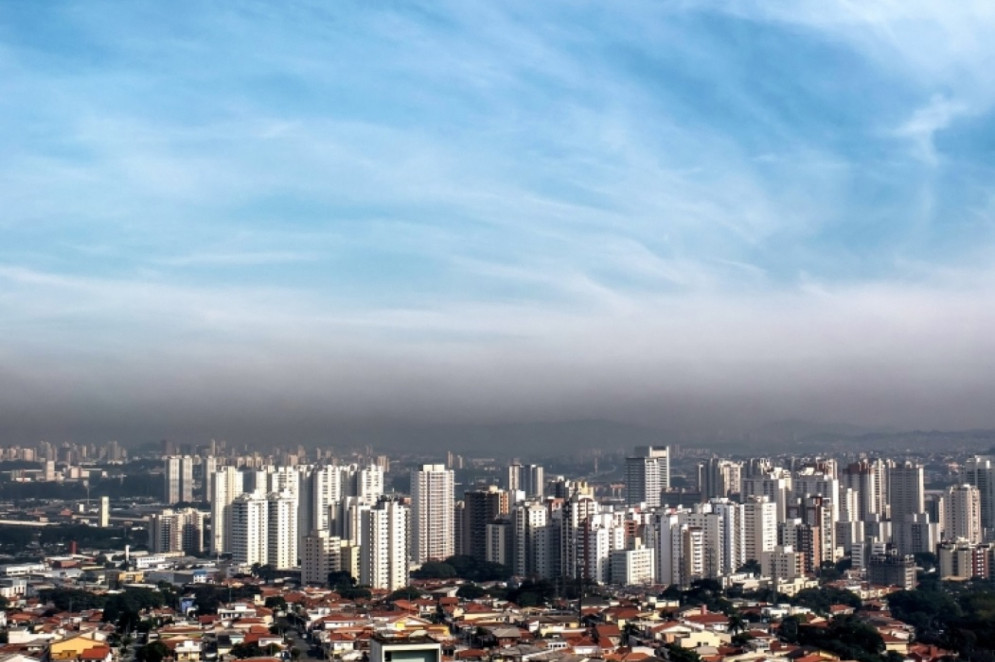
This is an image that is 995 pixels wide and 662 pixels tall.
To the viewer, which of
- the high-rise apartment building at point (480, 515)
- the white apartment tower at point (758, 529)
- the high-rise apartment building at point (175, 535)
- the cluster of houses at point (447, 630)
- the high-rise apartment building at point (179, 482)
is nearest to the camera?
the cluster of houses at point (447, 630)

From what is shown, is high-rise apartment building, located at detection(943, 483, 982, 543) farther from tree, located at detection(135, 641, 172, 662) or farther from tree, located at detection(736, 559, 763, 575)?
tree, located at detection(135, 641, 172, 662)

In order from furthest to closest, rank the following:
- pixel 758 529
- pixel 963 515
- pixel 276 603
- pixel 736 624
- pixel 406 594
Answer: pixel 963 515
pixel 758 529
pixel 406 594
pixel 276 603
pixel 736 624

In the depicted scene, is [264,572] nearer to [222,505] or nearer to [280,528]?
[280,528]

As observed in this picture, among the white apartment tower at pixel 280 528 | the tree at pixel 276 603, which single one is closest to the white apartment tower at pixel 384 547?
the tree at pixel 276 603

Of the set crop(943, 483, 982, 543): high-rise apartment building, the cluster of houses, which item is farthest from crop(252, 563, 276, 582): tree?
crop(943, 483, 982, 543): high-rise apartment building

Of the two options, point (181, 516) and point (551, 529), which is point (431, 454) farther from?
point (551, 529)

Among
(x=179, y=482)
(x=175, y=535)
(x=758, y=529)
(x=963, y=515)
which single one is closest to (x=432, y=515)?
(x=175, y=535)

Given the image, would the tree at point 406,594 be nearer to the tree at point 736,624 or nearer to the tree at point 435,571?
the tree at point 435,571

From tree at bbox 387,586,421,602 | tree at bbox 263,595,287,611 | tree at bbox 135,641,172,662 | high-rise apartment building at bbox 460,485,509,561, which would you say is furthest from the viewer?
high-rise apartment building at bbox 460,485,509,561
